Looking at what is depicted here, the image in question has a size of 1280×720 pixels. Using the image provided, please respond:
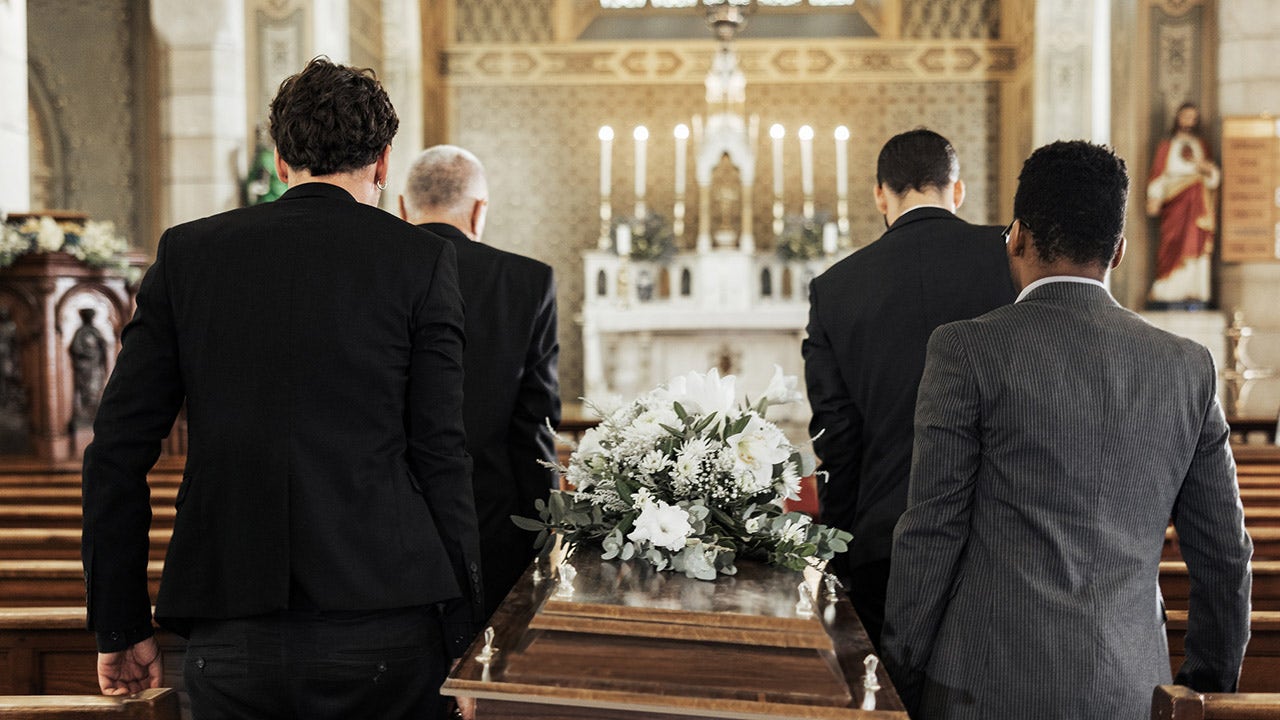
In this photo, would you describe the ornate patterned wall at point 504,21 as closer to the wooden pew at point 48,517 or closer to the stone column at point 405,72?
the stone column at point 405,72

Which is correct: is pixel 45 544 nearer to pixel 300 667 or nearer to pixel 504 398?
pixel 504 398

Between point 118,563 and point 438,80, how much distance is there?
33.4 ft

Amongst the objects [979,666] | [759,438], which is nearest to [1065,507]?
[979,666]

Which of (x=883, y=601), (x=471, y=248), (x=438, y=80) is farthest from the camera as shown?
(x=438, y=80)

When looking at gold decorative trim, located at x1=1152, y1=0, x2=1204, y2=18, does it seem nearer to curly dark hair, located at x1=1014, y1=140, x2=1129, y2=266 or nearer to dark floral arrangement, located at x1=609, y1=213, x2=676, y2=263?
dark floral arrangement, located at x1=609, y1=213, x2=676, y2=263

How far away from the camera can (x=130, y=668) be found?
70.0 inches

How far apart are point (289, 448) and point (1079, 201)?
4.28 ft

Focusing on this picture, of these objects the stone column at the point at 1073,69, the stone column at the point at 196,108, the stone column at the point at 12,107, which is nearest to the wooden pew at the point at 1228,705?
the stone column at the point at 12,107

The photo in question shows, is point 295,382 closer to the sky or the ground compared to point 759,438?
closer to the sky

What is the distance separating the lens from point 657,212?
11.3 metres

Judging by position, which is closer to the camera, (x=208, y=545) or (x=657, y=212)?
(x=208, y=545)

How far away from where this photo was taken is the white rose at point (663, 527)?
5.78 feet

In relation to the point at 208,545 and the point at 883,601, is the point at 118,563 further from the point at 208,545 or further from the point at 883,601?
the point at 883,601

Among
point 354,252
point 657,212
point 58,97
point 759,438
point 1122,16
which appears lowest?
point 759,438
